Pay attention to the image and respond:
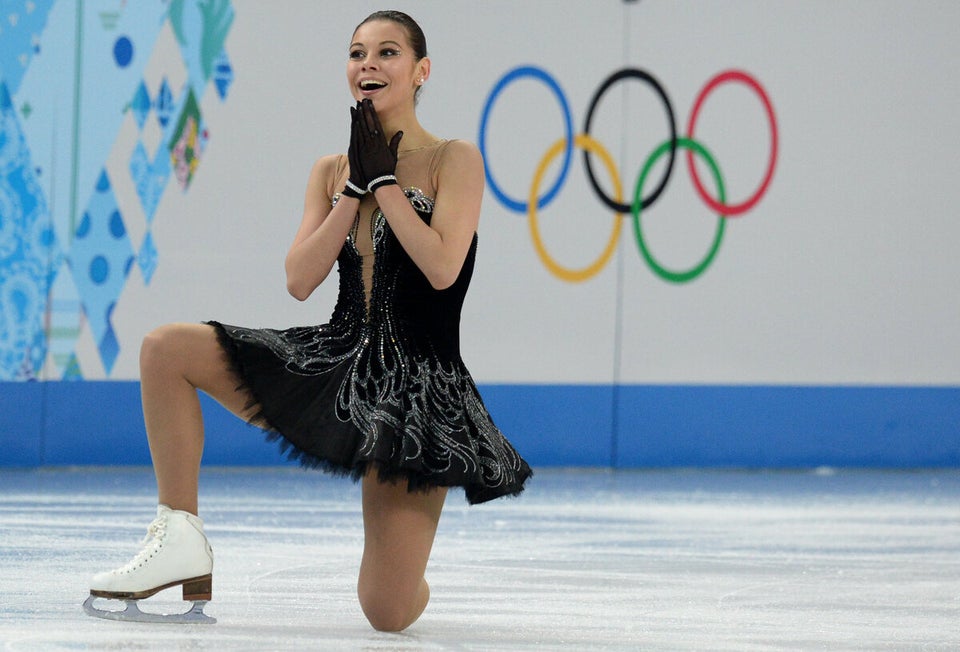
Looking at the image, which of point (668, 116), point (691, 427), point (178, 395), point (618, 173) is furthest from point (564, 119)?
point (178, 395)

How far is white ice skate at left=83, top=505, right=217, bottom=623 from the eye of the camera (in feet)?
8.16

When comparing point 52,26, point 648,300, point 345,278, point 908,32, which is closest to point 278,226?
point 52,26

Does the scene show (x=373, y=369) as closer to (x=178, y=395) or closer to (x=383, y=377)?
(x=383, y=377)

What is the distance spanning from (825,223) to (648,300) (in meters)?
1.02

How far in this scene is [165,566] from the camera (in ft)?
8.18

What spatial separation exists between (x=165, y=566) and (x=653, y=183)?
4879mm

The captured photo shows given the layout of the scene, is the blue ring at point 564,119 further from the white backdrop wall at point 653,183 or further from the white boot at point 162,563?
the white boot at point 162,563

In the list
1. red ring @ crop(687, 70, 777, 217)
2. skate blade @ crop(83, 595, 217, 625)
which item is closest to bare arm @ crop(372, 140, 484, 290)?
skate blade @ crop(83, 595, 217, 625)

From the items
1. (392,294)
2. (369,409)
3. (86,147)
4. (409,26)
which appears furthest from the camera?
(86,147)

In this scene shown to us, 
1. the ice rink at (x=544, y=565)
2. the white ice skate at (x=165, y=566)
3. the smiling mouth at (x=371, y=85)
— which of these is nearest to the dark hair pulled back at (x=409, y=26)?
the smiling mouth at (x=371, y=85)

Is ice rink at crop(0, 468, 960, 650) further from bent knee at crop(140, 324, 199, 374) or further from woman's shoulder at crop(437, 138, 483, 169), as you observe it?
woman's shoulder at crop(437, 138, 483, 169)

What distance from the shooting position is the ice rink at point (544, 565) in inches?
105

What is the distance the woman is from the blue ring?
4.03 m

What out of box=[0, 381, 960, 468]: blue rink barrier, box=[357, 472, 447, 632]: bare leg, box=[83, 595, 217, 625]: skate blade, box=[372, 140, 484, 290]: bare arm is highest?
box=[372, 140, 484, 290]: bare arm
